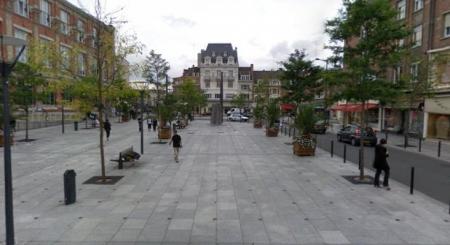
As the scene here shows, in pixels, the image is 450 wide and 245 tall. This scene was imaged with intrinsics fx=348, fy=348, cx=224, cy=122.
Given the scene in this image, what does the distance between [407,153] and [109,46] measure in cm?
1748

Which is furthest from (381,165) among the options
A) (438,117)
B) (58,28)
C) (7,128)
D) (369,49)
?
(438,117)

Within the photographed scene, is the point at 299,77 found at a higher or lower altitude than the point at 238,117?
higher

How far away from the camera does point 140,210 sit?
8258 millimetres

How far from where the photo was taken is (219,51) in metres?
101

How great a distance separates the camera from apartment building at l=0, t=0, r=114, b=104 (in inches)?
464

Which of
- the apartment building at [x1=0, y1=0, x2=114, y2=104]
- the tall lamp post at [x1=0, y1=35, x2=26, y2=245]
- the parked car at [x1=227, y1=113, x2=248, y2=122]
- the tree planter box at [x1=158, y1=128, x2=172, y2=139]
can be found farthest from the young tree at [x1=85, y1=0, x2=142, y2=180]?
the parked car at [x1=227, y1=113, x2=248, y2=122]

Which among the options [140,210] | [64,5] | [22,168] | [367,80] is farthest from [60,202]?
[64,5]

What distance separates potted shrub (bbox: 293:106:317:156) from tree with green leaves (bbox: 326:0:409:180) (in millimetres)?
5696

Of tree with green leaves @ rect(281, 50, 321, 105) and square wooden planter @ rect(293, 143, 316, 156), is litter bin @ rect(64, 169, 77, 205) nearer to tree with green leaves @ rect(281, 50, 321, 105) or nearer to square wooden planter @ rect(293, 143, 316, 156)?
square wooden planter @ rect(293, 143, 316, 156)

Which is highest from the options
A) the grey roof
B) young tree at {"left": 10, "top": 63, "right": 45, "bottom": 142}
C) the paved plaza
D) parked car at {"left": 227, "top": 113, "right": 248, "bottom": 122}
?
the grey roof

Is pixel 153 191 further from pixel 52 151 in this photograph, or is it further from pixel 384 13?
pixel 52 151

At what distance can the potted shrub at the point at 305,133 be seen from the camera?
17.5m

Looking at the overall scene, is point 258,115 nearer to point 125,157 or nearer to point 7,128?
point 125,157

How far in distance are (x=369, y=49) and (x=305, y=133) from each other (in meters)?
7.23
